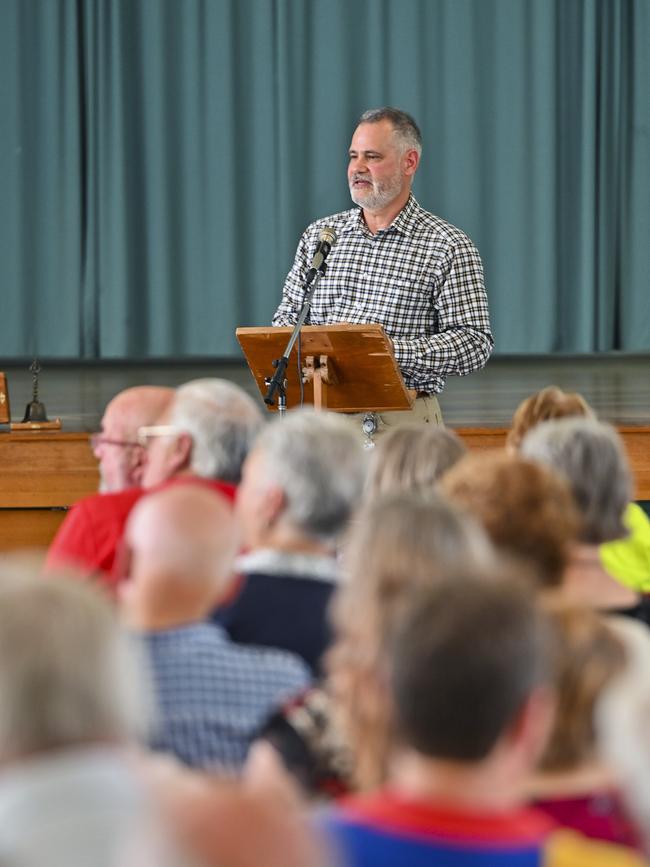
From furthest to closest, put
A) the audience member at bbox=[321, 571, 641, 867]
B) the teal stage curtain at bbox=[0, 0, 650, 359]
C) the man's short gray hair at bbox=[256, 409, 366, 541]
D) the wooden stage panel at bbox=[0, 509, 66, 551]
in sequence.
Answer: the teal stage curtain at bbox=[0, 0, 650, 359] → the wooden stage panel at bbox=[0, 509, 66, 551] → the man's short gray hair at bbox=[256, 409, 366, 541] → the audience member at bbox=[321, 571, 641, 867]

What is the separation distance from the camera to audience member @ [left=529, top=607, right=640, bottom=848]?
56.7 inches

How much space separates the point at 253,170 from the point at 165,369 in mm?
1436

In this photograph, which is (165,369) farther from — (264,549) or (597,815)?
(597,815)

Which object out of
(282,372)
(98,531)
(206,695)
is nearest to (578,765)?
(206,695)

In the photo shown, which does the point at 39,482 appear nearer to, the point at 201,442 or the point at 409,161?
the point at 409,161

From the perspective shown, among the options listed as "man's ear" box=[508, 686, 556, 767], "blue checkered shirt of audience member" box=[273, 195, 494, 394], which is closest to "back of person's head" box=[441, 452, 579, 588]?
"man's ear" box=[508, 686, 556, 767]

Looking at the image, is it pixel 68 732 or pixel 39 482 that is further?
pixel 39 482

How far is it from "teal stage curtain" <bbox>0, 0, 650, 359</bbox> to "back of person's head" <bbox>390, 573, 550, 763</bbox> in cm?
814

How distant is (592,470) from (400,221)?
254 cm

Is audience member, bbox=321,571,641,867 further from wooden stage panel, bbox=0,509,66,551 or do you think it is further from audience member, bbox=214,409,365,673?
wooden stage panel, bbox=0,509,66,551

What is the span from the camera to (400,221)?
185 inches

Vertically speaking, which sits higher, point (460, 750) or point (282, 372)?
point (282, 372)

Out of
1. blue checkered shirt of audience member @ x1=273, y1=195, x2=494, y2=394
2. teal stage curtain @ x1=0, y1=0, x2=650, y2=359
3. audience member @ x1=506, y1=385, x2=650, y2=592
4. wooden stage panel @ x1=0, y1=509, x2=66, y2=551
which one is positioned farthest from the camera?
teal stage curtain @ x1=0, y1=0, x2=650, y2=359

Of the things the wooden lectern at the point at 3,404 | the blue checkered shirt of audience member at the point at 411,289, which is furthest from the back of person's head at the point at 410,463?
the wooden lectern at the point at 3,404
